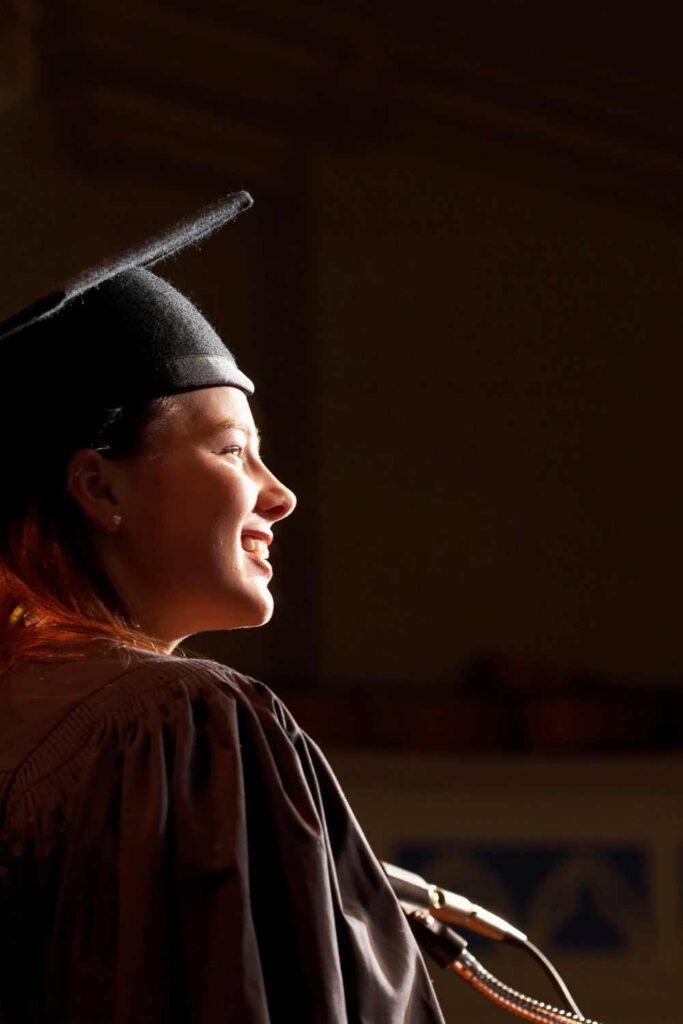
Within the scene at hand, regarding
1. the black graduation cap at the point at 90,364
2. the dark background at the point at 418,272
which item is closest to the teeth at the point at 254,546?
the black graduation cap at the point at 90,364

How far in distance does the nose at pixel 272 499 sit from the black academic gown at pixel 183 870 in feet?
0.72

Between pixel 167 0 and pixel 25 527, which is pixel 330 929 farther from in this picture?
pixel 167 0

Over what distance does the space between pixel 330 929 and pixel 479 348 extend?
13.3ft

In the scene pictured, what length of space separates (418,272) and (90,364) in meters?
3.85

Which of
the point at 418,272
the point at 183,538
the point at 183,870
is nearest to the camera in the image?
the point at 183,870

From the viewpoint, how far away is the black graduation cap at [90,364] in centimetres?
110

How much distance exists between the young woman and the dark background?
3142 millimetres

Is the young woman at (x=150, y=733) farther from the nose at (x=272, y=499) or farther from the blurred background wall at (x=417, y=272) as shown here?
the blurred background wall at (x=417, y=272)

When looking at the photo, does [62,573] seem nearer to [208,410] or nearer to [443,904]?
[208,410]

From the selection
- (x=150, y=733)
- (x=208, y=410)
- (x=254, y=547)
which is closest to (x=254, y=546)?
(x=254, y=547)

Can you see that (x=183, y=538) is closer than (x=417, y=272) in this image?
Yes

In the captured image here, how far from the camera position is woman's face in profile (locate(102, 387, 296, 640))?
1094 mm

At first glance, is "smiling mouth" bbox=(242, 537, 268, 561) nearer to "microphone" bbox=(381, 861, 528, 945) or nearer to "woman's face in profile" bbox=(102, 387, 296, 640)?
"woman's face in profile" bbox=(102, 387, 296, 640)

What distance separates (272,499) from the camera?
1149 mm
